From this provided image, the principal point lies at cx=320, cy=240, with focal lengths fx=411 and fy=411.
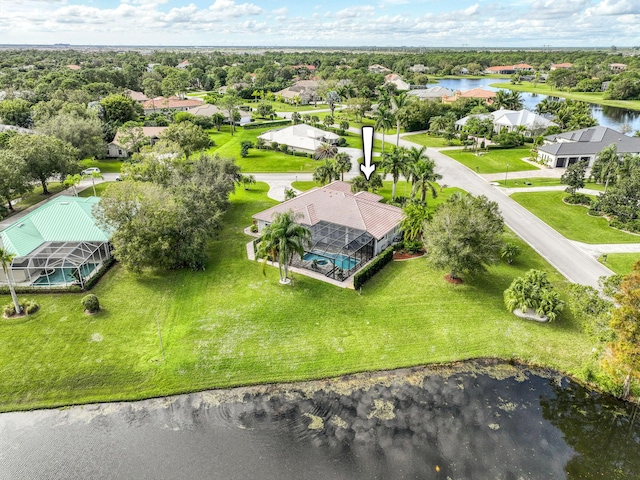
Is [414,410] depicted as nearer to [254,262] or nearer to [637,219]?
[254,262]

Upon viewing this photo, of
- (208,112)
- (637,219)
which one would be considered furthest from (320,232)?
(208,112)

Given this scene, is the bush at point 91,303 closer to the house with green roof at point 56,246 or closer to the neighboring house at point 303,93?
the house with green roof at point 56,246

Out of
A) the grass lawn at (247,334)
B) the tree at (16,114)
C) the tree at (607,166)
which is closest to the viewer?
the grass lawn at (247,334)

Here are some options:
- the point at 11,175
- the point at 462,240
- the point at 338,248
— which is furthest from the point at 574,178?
the point at 11,175

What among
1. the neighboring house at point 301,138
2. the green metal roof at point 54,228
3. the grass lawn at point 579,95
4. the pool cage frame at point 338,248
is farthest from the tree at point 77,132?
the grass lawn at point 579,95

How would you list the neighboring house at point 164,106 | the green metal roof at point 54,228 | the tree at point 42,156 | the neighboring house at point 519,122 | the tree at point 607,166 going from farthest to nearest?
the neighboring house at point 164,106
the neighboring house at point 519,122
the tree at point 607,166
the tree at point 42,156
the green metal roof at point 54,228

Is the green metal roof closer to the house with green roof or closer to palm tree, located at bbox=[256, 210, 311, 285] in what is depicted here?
the house with green roof

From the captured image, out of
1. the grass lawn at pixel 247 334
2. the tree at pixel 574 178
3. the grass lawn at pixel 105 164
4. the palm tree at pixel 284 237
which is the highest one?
the palm tree at pixel 284 237
